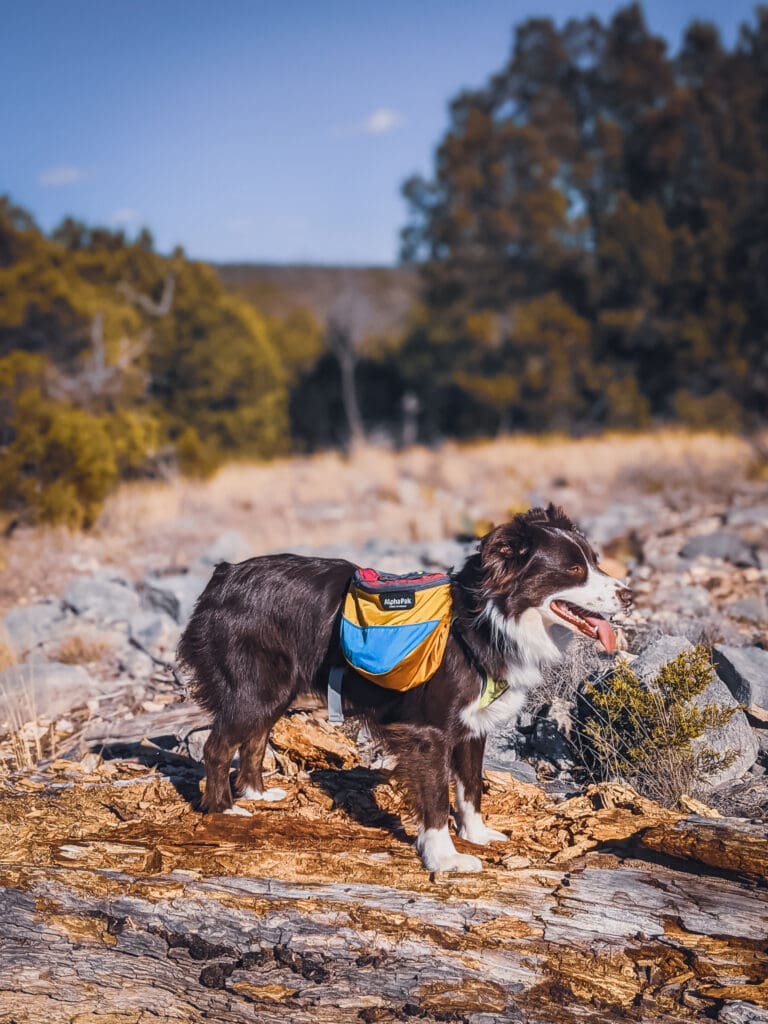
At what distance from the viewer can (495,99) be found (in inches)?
1296

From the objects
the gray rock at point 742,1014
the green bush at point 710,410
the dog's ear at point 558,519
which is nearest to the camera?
the gray rock at point 742,1014

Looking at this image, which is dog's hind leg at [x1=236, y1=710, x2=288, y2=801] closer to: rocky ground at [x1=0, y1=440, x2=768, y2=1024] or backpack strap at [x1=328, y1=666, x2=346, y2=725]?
rocky ground at [x1=0, y1=440, x2=768, y2=1024]

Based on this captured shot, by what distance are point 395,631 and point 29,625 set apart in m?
5.86

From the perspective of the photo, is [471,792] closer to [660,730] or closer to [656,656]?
[660,730]

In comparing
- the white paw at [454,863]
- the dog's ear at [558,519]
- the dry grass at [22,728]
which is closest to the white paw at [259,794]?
the white paw at [454,863]

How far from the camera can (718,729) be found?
5355mm

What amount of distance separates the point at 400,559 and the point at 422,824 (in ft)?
21.4

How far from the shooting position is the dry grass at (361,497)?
41.2 ft

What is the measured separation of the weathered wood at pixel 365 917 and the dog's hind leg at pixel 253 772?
A: 115mm

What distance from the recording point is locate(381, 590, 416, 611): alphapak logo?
4.56 metres

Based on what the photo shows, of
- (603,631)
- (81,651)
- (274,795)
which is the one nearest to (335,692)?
(274,795)

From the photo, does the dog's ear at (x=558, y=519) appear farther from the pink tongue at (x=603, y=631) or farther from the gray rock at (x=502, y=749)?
the gray rock at (x=502, y=749)

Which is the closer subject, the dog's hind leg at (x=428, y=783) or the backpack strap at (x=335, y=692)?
the dog's hind leg at (x=428, y=783)

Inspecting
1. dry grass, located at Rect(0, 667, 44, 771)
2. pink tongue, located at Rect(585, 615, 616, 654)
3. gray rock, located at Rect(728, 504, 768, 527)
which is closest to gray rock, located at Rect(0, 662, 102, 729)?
dry grass, located at Rect(0, 667, 44, 771)
